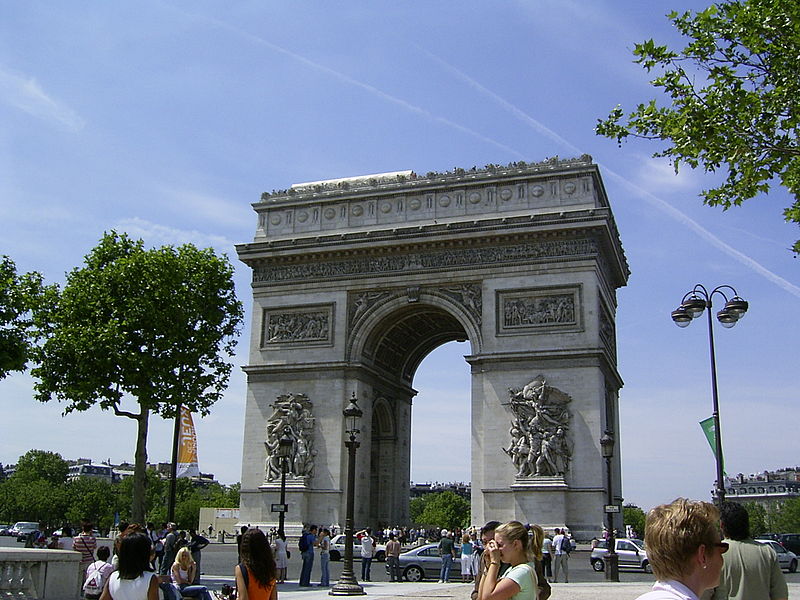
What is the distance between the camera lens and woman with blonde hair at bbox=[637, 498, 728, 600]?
347 centimetres

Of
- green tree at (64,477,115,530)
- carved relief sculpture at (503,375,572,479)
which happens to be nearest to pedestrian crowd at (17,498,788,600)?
carved relief sculpture at (503,375,572,479)

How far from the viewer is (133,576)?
635 centimetres

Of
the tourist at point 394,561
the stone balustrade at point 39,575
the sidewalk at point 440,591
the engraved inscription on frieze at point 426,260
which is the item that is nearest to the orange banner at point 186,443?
the sidewalk at point 440,591

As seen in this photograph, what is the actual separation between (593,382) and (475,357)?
5.08 m

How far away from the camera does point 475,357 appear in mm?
36469

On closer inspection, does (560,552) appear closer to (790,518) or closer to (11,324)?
(11,324)

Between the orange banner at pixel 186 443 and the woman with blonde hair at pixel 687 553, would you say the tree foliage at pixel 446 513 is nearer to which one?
the orange banner at pixel 186 443

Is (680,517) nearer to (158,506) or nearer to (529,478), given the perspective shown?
(529,478)

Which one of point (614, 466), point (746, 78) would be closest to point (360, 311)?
point (614, 466)

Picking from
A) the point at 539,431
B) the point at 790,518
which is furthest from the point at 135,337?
the point at 790,518

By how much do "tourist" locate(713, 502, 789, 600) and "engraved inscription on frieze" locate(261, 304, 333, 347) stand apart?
3300cm

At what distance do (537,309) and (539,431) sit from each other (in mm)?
5080

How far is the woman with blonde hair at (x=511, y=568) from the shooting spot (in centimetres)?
581

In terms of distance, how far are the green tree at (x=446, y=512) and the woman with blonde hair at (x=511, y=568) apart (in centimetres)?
11035
